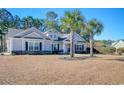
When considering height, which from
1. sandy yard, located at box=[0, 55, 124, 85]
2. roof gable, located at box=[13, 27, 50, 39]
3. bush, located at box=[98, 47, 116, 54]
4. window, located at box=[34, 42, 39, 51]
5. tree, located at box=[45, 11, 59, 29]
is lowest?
sandy yard, located at box=[0, 55, 124, 85]

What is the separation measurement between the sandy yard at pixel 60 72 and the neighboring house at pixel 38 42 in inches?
186

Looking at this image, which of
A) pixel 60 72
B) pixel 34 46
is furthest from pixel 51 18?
pixel 34 46

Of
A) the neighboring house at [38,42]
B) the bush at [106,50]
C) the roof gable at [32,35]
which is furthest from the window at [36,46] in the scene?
the bush at [106,50]

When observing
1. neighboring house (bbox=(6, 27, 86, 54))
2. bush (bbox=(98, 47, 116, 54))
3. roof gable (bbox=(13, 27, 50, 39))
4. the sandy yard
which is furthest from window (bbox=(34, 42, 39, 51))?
the sandy yard

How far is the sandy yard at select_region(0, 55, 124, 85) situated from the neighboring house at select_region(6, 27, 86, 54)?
4.73 meters

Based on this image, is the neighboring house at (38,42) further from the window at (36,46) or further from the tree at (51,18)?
the tree at (51,18)

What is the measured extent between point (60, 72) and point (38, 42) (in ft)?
26.9

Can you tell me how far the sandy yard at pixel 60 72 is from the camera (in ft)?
22.7

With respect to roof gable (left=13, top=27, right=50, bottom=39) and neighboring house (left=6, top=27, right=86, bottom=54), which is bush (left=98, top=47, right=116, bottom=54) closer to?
neighboring house (left=6, top=27, right=86, bottom=54)

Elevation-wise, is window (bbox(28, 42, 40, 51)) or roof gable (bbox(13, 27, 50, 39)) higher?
roof gable (bbox(13, 27, 50, 39))

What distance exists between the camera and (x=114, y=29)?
8.25 m

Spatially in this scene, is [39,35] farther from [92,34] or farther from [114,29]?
[114,29]

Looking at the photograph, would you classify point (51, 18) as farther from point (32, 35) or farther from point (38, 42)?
point (38, 42)

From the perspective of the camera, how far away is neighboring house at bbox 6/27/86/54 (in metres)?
13.8
